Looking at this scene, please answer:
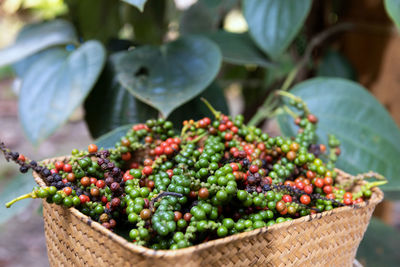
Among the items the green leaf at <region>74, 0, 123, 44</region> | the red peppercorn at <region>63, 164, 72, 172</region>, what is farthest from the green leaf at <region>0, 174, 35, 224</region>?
the green leaf at <region>74, 0, 123, 44</region>

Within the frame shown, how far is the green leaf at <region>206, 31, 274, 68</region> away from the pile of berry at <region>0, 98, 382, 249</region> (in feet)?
1.13

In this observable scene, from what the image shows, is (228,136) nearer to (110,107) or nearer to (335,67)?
(110,107)

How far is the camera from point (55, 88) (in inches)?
32.0

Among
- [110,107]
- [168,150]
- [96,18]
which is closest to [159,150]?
[168,150]

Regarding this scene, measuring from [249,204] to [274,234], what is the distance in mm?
54

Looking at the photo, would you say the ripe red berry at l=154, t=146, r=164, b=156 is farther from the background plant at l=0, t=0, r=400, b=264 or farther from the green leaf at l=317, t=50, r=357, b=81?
the green leaf at l=317, t=50, r=357, b=81

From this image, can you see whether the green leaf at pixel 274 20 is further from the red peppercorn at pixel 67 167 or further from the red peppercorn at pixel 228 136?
the red peppercorn at pixel 67 167

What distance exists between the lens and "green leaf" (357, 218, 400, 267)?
0.85 metres

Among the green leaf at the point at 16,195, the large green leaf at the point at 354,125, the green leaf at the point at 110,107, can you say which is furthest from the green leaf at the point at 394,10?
the green leaf at the point at 16,195

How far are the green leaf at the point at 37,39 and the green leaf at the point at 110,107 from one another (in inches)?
6.3

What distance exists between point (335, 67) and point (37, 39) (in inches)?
33.2

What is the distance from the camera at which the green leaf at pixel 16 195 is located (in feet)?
2.06

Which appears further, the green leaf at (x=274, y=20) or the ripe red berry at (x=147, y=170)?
the green leaf at (x=274, y=20)

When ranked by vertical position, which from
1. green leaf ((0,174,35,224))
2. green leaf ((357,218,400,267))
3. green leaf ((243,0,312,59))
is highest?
green leaf ((243,0,312,59))
